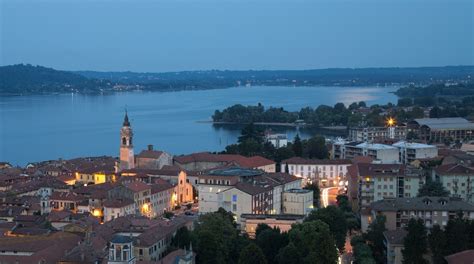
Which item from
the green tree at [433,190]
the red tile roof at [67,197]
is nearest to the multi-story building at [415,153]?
the green tree at [433,190]

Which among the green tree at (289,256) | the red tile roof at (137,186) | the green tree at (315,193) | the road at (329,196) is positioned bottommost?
the road at (329,196)

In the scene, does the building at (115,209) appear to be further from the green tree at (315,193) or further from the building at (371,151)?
the building at (371,151)

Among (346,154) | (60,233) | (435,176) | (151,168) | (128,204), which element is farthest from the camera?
(346,154)

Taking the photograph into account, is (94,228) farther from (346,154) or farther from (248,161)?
(346,154)

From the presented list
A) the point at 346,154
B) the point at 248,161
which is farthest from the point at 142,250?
the point at 346,154

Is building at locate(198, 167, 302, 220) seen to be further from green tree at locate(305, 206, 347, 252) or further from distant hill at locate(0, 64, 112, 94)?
distant hill at locate(0, 64, 112, 94)

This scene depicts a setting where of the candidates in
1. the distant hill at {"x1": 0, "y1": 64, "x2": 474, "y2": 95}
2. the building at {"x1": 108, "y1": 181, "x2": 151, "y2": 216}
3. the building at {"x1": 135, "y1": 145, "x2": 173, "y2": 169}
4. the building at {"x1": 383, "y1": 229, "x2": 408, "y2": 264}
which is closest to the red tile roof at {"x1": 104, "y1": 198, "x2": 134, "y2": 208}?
the building at {"x1": 108, "y1": 181, "x2": 151, "y2": 216}

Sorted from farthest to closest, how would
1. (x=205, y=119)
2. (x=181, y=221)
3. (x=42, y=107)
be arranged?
(x=42, y=107)
(x=205, y=119)
(x=181, y=221)
